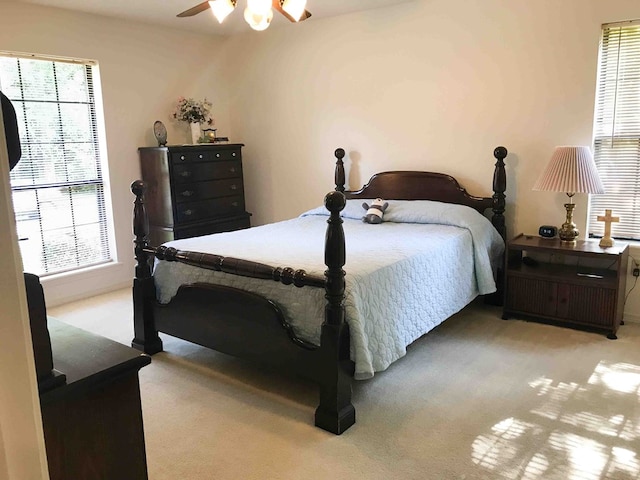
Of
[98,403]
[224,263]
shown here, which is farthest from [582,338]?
[98,403]

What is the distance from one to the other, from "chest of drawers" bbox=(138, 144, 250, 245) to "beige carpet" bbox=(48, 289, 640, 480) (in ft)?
5.38

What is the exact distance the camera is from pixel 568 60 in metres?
3.78

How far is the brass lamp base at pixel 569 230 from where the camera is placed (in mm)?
3738

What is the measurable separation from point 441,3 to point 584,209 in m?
1.98

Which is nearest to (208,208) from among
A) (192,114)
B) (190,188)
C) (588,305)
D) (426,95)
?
(190,188)

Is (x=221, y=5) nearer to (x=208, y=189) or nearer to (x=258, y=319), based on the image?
(x=258, y=319)

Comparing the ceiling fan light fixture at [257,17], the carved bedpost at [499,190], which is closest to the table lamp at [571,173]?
the carved bedpost at [499,190]

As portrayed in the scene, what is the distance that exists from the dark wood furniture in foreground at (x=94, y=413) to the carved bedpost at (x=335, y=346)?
1.29 meters

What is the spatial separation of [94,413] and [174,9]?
164 inches

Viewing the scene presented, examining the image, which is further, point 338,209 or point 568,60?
point 568,60

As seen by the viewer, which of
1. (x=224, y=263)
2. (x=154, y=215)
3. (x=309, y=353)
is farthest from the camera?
(x=154, y=215)

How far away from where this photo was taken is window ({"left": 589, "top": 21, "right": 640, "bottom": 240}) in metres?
3.62

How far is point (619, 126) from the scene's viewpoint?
372cm

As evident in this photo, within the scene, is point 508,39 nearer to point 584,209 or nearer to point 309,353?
point 584,209
